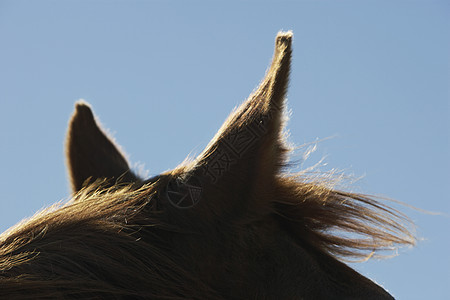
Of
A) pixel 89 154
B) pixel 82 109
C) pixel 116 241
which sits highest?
pixel 82 109

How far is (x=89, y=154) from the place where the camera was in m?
2.58

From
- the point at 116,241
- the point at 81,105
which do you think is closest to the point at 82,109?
the point at 81,105

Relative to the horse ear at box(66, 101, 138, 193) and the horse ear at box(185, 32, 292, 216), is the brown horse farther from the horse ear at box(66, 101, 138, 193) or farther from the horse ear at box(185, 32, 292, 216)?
the horse ear at box(66, 101, 138, 193)

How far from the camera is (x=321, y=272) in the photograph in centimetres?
184

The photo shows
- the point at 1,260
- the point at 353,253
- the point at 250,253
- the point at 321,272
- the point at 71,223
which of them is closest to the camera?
the point at 1,260

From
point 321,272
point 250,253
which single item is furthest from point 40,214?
point 321,272

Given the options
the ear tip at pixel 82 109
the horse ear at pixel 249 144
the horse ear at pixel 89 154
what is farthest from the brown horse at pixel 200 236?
the ear tip at pixel 82 109

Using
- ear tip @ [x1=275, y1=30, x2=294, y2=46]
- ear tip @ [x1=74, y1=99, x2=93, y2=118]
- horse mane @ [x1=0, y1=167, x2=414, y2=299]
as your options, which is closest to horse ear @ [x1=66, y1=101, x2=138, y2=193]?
ear tip @ [x1=74, y1=99, x2=93, y2=118]

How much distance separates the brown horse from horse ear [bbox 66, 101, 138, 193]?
29.7 inches

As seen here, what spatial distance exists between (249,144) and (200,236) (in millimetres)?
308

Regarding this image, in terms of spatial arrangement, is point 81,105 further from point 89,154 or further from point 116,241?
point 116,241

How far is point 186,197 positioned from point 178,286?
10.0 inches

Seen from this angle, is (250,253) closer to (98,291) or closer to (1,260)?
(98,291)

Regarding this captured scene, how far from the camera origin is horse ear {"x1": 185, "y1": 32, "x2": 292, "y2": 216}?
5.18ft
